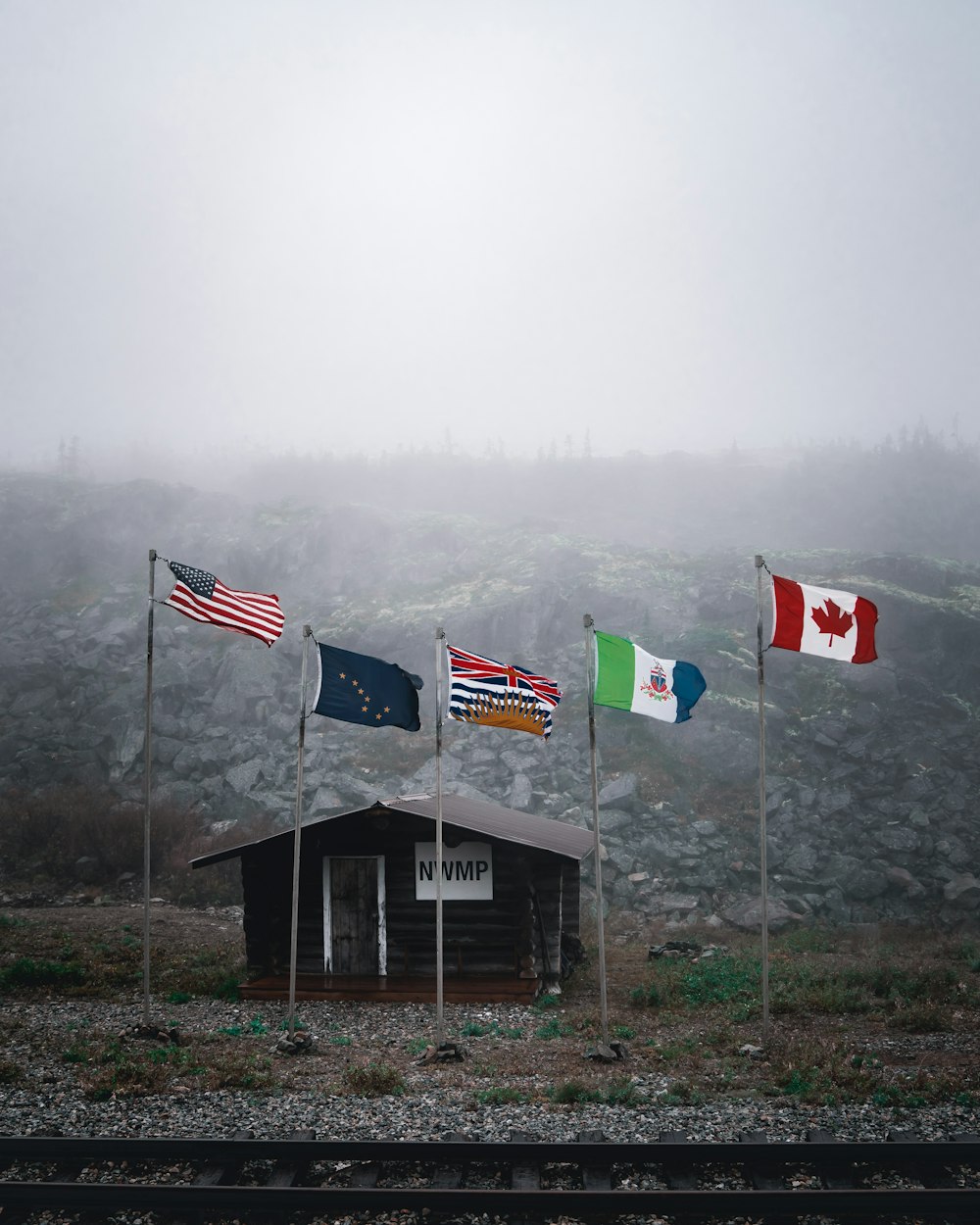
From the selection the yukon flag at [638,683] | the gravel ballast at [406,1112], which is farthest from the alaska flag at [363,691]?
the gravel ballast at [406,1112]

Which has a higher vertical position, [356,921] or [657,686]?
[657,686]

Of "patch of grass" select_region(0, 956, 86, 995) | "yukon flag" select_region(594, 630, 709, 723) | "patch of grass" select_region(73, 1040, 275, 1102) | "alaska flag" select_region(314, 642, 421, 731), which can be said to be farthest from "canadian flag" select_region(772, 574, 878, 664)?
"patch of grass" select_region(0, 956, 86, 995)

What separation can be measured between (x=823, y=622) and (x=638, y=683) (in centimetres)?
304

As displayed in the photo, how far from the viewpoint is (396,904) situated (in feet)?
61.0

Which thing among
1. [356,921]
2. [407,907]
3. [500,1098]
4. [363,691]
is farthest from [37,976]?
[500,1098]

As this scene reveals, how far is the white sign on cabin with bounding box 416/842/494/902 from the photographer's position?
60.1 feet

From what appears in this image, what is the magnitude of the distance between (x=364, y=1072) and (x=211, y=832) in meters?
22.0

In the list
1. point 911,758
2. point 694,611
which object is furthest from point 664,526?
point 911,758

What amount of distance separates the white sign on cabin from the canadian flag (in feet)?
26.6

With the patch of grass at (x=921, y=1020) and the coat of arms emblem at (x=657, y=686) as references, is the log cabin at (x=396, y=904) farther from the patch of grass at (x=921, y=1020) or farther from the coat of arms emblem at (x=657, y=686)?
the patch of grass at (x=921, y=1020)

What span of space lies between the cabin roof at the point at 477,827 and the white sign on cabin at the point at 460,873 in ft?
2.18

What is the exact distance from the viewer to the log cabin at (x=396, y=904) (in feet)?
59.5

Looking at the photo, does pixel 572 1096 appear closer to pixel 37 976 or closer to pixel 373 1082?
pixel 373 1082

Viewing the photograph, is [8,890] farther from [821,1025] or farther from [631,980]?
[821,1025]
